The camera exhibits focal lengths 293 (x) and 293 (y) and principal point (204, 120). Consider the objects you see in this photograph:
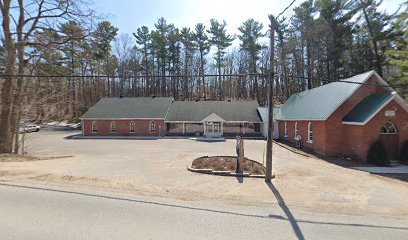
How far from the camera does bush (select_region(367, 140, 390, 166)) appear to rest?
1838cm

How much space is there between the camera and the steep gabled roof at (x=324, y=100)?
2111 cm


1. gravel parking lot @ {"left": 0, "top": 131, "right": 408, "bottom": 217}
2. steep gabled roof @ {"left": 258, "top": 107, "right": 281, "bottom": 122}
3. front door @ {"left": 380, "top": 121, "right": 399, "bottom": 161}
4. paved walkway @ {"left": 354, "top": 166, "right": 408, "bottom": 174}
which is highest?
steep gabled roof @ {"left": 258, "top": 107, "right": 281, "bottom": 122}

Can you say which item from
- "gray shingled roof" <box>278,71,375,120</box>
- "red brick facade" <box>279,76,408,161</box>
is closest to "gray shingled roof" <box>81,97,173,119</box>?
"gray shingled roof" <box>278,71,375,120</box>

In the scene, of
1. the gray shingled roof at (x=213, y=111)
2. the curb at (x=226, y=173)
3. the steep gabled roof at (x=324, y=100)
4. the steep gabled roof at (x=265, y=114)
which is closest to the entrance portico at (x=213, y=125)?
the gray shingled roof at (x=213, y=111)

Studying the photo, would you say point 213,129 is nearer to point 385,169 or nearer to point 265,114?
point 265,114

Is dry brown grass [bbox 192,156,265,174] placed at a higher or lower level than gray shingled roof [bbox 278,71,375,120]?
lower

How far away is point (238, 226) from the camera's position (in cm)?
619

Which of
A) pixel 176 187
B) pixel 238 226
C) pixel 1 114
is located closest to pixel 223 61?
pixel 1 114

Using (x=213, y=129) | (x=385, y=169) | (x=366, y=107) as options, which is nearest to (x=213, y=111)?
(x=213, y=129)

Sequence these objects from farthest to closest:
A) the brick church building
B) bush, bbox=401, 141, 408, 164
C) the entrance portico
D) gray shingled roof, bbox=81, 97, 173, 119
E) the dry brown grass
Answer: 1. gray shingled roof, bbox=81, 97, 173, 119
2. the entrance portico
3. the brick church building
4. bush, bbox=401, 141, 408, 164
5. the dry brown grass

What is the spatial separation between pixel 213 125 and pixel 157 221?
31355 millimetres

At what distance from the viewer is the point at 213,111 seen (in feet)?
132

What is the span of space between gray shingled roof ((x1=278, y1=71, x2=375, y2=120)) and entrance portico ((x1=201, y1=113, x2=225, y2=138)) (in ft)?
30.0

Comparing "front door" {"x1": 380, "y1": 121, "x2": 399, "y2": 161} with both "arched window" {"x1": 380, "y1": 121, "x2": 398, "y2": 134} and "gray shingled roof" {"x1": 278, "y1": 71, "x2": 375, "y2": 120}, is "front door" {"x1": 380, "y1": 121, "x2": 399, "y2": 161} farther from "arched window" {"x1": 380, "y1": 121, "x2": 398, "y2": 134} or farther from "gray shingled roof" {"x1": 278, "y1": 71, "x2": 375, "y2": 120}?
"gray shingled roof" {"x1": 278, "y1": 71, "x2": 375, "y2": 120}
